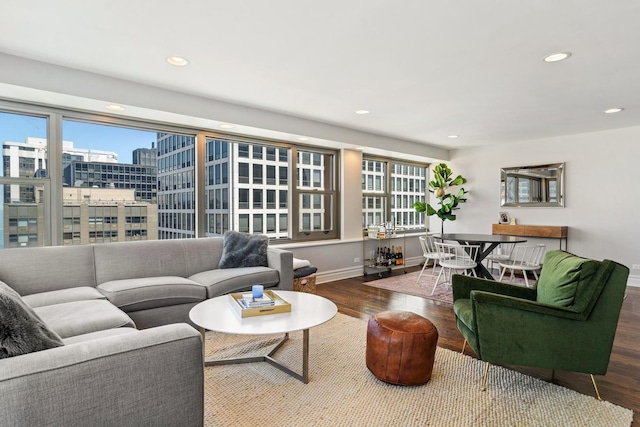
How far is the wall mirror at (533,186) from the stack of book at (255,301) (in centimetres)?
546

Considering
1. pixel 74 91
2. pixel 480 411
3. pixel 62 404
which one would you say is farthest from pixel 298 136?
pixel 62 404

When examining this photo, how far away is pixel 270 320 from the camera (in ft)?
7.60

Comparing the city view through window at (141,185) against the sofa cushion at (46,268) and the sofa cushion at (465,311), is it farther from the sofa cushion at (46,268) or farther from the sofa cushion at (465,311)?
the sofa cushion at (465,311)

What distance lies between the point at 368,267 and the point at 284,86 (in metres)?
3.57

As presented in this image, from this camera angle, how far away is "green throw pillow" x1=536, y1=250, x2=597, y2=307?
2.09 meters

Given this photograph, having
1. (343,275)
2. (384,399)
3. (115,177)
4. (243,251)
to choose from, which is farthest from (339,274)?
(384,399)

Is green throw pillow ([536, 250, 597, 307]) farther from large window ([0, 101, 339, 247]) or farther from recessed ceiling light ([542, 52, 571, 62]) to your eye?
large window ([0, 101, 339, 247])

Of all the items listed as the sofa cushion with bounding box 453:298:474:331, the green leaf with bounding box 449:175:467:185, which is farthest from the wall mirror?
the sofa cushion with bounding box 453:298:474:331

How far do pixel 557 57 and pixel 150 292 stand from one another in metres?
3.77

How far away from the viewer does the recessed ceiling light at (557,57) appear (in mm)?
2736

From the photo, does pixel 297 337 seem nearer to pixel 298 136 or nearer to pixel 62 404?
pixel 62 404

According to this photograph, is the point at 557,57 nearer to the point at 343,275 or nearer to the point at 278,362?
the point at 278,362

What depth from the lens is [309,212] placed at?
5699mm

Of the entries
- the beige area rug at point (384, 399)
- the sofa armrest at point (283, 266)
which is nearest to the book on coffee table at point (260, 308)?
the beige area rug at point (384, 399)
